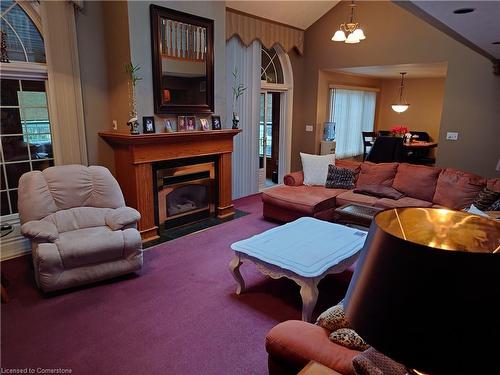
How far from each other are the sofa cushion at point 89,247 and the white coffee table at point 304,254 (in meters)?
1.09

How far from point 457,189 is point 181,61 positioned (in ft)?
12.3

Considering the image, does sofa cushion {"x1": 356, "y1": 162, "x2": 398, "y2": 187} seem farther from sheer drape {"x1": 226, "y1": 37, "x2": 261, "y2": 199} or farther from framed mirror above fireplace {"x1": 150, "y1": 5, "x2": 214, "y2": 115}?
framed mirror above fireplace {"x1": 150, "y1": 5, "x2": 214, "y2": 115}

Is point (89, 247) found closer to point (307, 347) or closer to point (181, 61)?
point (307, 347)

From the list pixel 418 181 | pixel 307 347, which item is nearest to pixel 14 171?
pixel 307 347

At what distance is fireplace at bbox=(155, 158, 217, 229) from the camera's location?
433 cm

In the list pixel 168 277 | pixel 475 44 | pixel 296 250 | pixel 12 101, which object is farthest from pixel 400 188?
pixel 12 101

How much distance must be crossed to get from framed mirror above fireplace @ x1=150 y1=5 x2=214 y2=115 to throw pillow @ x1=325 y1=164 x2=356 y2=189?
199cm

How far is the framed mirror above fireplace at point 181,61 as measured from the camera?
13.1ft

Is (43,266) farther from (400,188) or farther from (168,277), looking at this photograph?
(400,188)

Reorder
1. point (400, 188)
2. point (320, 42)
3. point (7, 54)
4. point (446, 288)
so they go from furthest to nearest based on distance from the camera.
Answer: point (320, 42) < point (400, 188) < point (7, 54) < point (446, 288)

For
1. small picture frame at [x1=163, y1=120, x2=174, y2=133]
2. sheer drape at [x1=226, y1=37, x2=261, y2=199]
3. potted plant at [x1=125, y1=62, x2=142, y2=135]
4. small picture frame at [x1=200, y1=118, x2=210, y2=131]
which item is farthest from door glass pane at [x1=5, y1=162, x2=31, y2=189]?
sheer drape at [x1=226, y1=37, x2=261, y2=199]

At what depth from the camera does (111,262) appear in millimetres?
3143

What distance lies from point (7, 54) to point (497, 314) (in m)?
4.46

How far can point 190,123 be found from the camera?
4469mm
